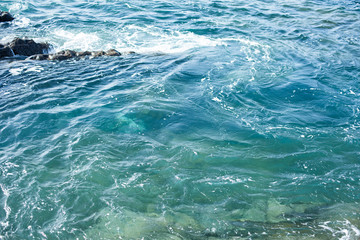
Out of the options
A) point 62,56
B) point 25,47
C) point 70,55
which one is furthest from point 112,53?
point 25,47

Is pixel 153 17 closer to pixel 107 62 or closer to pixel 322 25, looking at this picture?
pixel 107 62

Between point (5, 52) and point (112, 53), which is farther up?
point (5, 52)

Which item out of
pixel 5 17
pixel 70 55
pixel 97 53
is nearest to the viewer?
pixel 70 55

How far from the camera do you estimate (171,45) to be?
2008 centimetres

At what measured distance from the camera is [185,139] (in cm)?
1096

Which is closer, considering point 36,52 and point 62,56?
point 62,56

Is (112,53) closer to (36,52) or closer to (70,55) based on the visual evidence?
(70,55)

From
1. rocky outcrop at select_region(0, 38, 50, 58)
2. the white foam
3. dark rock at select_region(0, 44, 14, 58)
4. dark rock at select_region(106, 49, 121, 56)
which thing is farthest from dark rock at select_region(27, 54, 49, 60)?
dark rock at select_region(106, 49, 121, 56)

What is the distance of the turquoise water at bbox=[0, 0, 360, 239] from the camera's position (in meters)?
7.93

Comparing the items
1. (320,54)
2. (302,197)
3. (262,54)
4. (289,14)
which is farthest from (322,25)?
(302,197)

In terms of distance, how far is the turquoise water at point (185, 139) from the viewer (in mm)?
7934

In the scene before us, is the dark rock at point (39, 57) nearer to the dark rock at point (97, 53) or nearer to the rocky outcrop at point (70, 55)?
the rocky outcrop at point (70, 55)

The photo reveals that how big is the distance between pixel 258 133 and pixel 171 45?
11.0 metres

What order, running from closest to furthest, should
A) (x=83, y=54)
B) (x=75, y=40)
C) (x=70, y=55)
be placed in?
1. (x=70, y=55)
2. (x=83, y=54)
3. (x=75, y=40)
